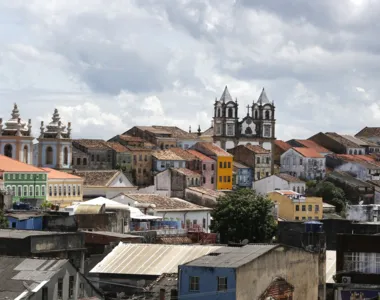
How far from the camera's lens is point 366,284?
49781 mm

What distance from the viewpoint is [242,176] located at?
157875 mm

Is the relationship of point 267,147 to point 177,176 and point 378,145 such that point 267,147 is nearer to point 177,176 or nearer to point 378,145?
point 378,145

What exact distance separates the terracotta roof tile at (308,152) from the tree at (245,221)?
7441 cm

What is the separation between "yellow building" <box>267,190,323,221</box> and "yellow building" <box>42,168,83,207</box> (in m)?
19.1

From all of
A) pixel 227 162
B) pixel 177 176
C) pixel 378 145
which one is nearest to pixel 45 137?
pixel 177 176

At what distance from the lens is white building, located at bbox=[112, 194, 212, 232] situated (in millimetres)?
103562

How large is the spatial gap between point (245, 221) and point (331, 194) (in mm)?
52013

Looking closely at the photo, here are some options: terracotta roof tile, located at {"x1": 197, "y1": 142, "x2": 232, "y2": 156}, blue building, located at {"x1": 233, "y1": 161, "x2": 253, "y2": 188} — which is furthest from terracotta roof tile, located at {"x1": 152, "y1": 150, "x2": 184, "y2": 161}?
blue building, located at {"x1": 233, "y1": 161, "x2": 253, "y2": 188}

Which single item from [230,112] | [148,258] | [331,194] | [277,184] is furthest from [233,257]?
[230,112]

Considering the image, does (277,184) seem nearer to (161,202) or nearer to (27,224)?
(161,202)

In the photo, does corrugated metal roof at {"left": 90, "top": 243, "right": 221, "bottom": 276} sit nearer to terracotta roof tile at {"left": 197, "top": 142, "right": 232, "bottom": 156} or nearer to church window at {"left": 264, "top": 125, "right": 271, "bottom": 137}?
terracotta roof tile at {"left": 197, "top": 142, "right": 232, "bottom": 156}

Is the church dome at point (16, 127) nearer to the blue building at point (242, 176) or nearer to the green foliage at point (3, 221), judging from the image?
the blue building at point (242, 176)

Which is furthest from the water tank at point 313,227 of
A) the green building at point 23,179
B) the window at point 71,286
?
the green building at point 23,179

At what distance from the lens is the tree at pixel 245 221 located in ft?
A: 301
